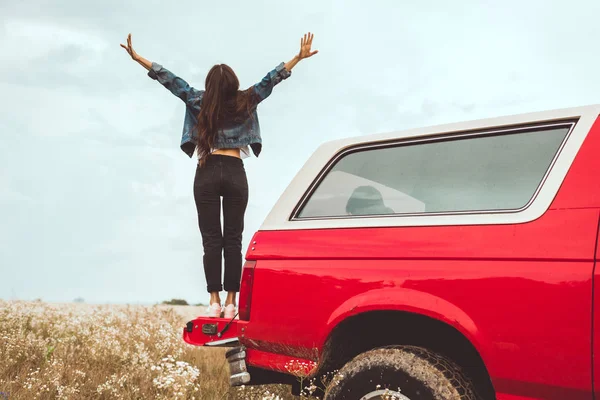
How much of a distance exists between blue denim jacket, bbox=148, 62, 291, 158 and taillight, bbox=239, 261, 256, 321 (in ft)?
5.31

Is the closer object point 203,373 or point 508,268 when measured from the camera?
point 508,268

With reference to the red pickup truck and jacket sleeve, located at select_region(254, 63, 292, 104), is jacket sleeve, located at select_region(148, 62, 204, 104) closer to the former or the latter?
jacket sleeve, located at select_region(254, 63, 292, 104)

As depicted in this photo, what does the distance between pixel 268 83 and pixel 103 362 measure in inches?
131

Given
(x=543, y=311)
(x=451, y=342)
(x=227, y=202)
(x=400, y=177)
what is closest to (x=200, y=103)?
(x=227, y=202)

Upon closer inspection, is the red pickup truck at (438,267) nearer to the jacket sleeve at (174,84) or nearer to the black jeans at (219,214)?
the black jeans at (219,214)

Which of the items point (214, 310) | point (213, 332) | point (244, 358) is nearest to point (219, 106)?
point (214, 310)

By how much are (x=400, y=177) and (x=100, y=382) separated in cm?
351

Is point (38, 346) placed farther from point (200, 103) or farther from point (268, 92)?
point (268, 92)

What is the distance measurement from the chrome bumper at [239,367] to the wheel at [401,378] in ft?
2.65

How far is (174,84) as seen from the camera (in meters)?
5.30

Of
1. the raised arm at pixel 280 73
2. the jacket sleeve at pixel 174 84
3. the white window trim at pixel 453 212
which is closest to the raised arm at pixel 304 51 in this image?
the raised arm at pixel 280 73

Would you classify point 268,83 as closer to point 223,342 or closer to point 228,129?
point 228,129

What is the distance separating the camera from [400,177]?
10.9 ft

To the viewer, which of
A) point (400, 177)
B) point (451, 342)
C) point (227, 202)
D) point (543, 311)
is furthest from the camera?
point (227, 202)
